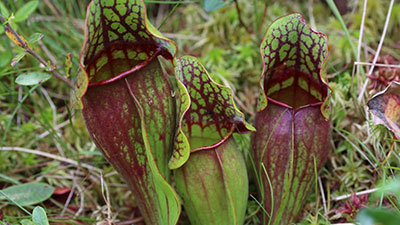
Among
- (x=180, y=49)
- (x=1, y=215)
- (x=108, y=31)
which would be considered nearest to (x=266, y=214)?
(x=108, y=31)

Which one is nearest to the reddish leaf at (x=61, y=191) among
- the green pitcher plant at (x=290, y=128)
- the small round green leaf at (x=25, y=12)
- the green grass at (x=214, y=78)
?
the green grass at (x=214, y=78)

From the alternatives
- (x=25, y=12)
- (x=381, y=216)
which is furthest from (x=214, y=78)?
(x=381, y=216)

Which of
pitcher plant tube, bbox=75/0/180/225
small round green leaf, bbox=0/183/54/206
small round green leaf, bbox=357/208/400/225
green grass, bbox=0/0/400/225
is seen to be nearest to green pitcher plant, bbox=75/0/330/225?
pitcher plant tube, bbox=75/0/180/225

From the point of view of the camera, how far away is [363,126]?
6.17ft

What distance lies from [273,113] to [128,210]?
0.90 metres

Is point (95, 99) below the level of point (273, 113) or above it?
above

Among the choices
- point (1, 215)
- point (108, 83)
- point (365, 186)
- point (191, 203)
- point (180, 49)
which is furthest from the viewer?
point (180, 49)

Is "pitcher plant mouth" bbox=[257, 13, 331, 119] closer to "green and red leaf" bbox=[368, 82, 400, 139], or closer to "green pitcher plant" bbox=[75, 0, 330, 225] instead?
"green pitcher plant" bbox=[75, 0, 330, 225]

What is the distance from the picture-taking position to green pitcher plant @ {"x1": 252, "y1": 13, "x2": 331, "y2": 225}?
1.50 m

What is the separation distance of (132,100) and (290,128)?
0.64 meters

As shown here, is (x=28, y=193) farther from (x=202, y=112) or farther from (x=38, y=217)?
(x=202, y=112)

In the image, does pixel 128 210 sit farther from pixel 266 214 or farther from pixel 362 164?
pixel 362 164

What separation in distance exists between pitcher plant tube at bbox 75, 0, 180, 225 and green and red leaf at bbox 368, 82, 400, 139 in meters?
0.85

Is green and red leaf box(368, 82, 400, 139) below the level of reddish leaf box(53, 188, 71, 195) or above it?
above
